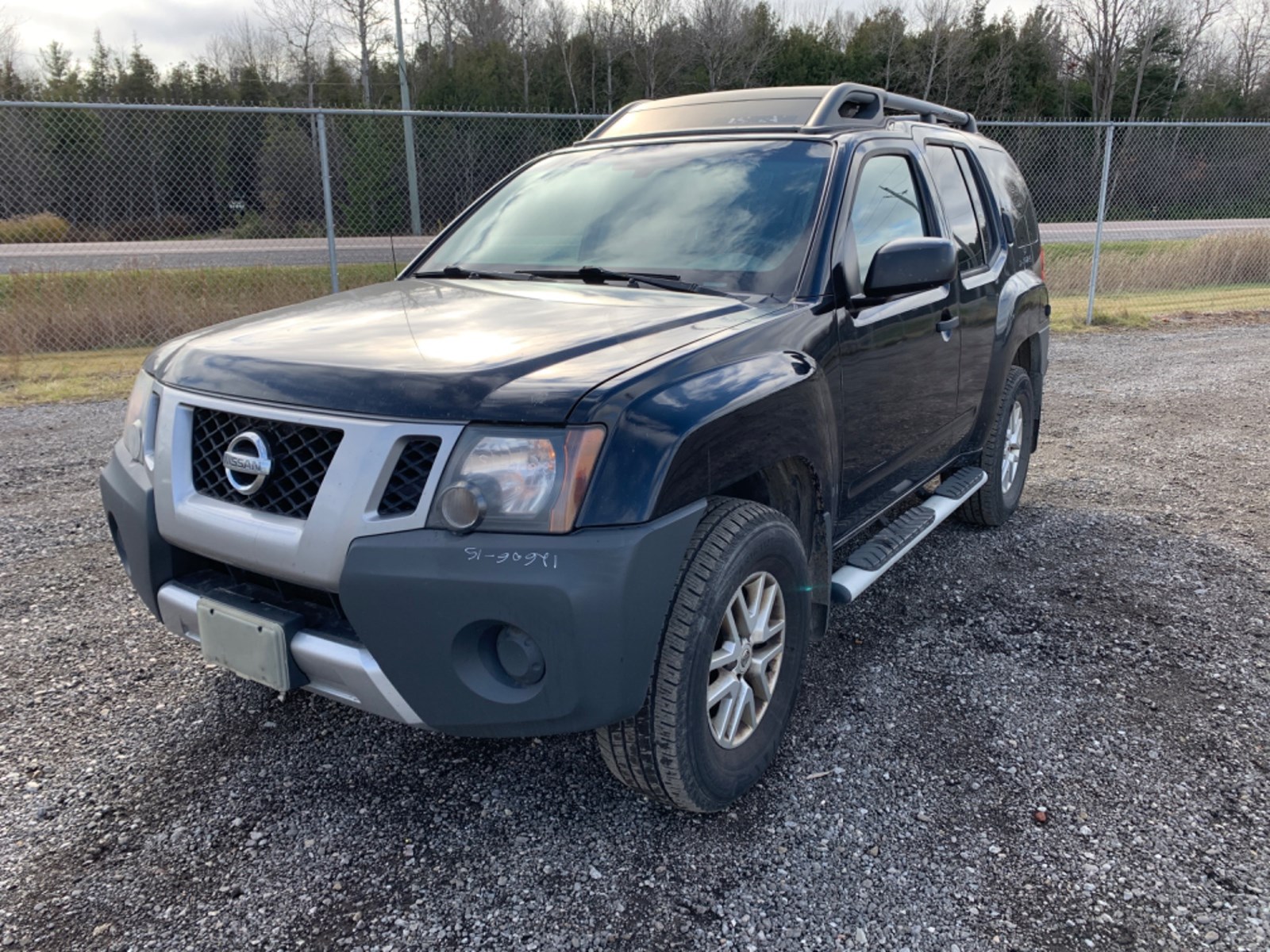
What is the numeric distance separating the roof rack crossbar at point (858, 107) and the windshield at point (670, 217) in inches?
10.5

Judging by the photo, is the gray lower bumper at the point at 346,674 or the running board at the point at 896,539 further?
the running board at the point at 896,539

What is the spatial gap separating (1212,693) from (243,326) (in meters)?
3.33

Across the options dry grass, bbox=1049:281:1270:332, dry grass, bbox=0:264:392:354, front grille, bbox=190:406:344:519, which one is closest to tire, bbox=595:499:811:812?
front grille, bbox=190:406:344:519

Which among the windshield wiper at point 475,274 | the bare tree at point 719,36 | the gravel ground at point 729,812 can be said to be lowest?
the gravel ground at point 729,812

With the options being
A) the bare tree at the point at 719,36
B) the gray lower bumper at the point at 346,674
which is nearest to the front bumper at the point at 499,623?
the gray lower bumper at the point at 346,674

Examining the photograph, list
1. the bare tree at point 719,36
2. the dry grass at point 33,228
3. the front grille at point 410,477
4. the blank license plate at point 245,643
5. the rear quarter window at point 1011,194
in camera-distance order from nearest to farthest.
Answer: the front grille at point 410,477 < the blank license plate at point 245,643 < the rear quarter window at point 1011,194 < the dry grass at point 33,228 < the bare tree at point 719,36

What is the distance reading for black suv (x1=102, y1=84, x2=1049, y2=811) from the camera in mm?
2035

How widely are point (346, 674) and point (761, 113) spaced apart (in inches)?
106

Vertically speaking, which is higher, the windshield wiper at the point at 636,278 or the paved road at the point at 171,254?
the windshield wiper at the point at 636,278

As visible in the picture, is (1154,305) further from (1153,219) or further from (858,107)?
(858,107)

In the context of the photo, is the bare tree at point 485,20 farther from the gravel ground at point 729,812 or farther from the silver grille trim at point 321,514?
the silver grille trim at point 321,514

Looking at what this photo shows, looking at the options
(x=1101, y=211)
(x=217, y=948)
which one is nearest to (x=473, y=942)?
(x=217, y=948)

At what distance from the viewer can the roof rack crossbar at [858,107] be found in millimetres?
3555

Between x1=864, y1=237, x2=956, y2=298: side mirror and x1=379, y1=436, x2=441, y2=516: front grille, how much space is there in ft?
5.18
